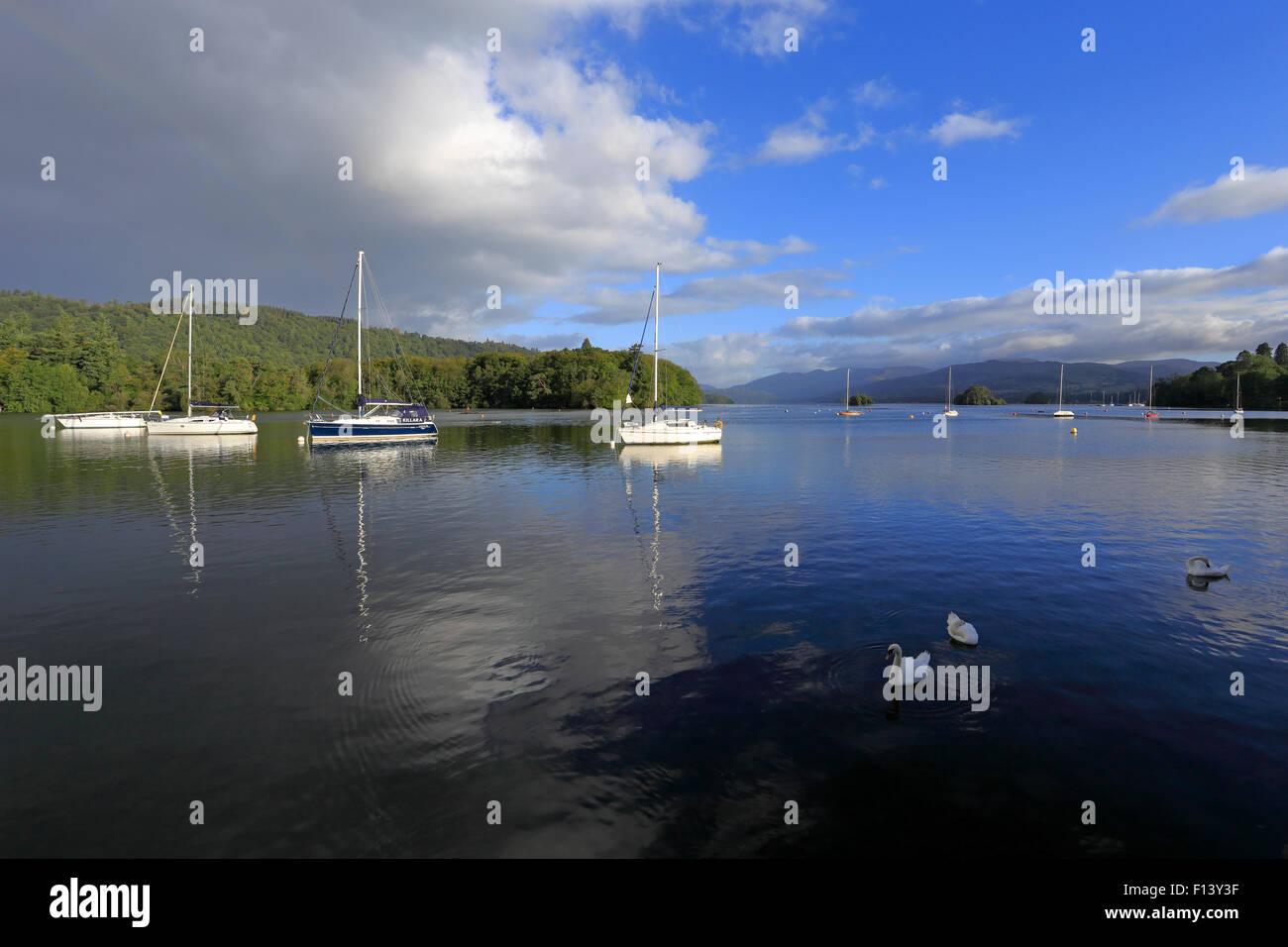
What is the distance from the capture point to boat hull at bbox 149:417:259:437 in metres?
69.1

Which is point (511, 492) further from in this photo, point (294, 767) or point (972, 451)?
point (972, 451)

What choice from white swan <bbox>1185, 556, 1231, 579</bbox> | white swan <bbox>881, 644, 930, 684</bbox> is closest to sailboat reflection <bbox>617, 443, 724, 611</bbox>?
white swan <bbox>881, 644, 930, 684</bbox>

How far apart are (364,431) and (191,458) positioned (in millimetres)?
14302

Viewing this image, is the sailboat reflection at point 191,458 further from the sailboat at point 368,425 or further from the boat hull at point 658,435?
the boat hull at point 658,435

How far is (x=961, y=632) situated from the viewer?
11.3 m

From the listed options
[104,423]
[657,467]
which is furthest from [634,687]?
[104,423]

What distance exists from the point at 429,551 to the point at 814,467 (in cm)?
3252

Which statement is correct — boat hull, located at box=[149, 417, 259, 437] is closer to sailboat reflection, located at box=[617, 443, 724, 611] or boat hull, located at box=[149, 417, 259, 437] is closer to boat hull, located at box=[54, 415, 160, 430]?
boat hull, located at box=[54, 415, 160, 430]

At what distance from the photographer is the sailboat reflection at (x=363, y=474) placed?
1599 cm

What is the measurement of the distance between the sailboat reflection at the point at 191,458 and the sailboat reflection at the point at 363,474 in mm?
3897

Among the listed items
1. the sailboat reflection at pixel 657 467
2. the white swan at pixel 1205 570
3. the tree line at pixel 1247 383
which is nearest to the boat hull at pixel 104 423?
the sailboat reflection at pixel 657 467

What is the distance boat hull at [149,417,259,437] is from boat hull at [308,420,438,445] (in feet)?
64.2

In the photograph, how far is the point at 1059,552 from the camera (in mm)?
18781
